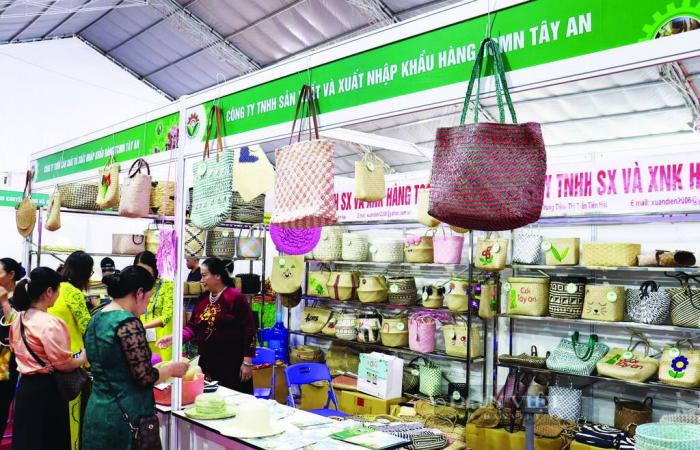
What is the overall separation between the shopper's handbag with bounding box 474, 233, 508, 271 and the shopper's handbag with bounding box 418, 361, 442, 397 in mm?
1377

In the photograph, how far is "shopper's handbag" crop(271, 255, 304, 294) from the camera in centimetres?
765

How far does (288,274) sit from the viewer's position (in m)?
7.66

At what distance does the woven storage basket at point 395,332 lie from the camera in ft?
23.5

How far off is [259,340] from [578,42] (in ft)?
23.7

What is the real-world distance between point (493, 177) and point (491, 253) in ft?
13.6

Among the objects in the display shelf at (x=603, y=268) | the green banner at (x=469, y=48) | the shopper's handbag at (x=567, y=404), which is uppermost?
the green banner at (x=469, y=48)

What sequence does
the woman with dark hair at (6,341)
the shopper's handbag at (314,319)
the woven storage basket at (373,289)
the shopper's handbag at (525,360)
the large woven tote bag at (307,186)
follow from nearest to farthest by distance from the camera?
the large woven tote bag at (307,186), the woman with dark hair at (6,341), the shopper's handbag at (525,360), the woven storage basket at (373,289), the shopper's handbag at (314,319)

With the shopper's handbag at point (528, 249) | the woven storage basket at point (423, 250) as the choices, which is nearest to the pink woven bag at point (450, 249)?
the woven storage basket at point (423, 250)

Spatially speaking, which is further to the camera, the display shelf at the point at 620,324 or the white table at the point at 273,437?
the display shelf at the point at 620,324

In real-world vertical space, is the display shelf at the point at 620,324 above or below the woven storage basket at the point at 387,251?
below

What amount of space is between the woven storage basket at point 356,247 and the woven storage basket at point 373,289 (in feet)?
1.19

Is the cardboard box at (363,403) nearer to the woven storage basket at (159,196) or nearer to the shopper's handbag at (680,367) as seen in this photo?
the shopper's handbag at (680,367)

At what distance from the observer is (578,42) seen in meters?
2.36

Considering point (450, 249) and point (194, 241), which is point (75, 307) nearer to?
point (194, 241)
